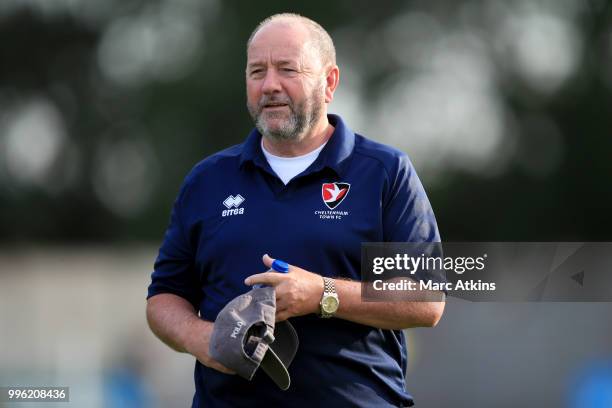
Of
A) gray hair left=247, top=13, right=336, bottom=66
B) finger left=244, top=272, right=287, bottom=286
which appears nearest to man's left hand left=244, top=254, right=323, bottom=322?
finger left=244, top=272, right=287, bottom=286

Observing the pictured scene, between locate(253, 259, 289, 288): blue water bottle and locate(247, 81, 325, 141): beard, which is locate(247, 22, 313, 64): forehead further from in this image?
locate(253, 259, 289, 288): blue water bottle

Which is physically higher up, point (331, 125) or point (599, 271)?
point (331, 125)

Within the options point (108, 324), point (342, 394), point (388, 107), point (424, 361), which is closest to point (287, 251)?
point (342, 394)

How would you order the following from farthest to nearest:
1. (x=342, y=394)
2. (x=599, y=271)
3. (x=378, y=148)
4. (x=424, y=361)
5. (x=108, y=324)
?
(x=108, y=324)
(x=424, y=361)
(x=599, y=271)
(x=378, y=148)
(x=342, y=394)

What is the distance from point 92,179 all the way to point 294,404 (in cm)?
1722

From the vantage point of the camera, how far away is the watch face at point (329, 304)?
356cm

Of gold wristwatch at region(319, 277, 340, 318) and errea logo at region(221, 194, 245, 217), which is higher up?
errea logo at region(221, 194, 245, 217)

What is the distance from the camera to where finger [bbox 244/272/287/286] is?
3.51 metres

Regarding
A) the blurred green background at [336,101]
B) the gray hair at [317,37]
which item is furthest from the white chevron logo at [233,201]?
the blurred green background at [336,101]

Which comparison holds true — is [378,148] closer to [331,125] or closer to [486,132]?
[331,125]

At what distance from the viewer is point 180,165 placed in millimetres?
19969

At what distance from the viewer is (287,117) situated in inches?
152

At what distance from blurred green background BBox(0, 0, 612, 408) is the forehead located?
1443cm

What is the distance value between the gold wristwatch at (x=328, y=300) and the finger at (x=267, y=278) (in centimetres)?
16
